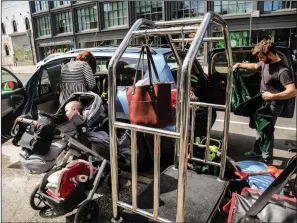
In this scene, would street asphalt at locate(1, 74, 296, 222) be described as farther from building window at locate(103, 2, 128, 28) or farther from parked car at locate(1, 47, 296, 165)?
building window at locate(103, 2, 128, 28)

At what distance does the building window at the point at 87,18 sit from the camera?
21556 mm

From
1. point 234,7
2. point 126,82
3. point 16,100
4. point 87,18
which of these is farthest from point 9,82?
point 87,18

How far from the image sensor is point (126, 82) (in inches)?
148

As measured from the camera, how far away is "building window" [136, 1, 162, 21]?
17.6 meters

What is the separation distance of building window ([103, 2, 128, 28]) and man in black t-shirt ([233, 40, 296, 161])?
18.1 m

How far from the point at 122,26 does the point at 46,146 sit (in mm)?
19539

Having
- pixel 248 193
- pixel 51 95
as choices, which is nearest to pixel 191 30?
pixel 248 193

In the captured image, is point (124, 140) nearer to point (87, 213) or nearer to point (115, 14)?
point (87, 213)

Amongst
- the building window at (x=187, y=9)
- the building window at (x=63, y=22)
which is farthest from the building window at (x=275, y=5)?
the building window at (x=63, y=22)

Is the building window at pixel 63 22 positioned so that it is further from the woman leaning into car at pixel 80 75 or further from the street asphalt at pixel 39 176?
the woman leaning into car at pixel 80 75

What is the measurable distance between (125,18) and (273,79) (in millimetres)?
18321

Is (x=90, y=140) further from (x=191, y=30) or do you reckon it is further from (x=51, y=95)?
(x=51, y=95)

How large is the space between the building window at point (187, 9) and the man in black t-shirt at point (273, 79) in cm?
1009

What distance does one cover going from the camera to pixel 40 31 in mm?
24891
